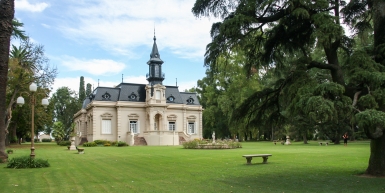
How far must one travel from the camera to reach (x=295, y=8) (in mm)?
9672

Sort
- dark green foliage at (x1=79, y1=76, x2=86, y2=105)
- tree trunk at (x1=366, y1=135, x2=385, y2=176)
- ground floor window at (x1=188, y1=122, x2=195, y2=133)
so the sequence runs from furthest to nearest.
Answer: dark green foliage at (x1=79, y1=76, x2=86, y2=105) < ground floor window at (x1=188, y1=122, x2=195, y2=133) < tree trunk at (x1=366, y1=135, x2=385, y2=176)

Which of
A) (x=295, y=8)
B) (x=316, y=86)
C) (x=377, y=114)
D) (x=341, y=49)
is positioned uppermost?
(x=295, y=8)

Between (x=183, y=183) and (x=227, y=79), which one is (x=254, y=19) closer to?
(x=183, y=183)

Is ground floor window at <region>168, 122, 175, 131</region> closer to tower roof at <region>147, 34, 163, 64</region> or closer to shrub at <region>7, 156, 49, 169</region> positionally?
tower roof at <region>147, 34, 163, 64</region>

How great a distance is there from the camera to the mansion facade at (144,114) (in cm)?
4800

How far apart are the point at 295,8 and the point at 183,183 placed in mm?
5764

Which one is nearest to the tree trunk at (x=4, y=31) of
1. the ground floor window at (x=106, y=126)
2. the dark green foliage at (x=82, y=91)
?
the ground floor window at (x=106, y=126)

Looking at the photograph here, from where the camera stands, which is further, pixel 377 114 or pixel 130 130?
pixel 130 130

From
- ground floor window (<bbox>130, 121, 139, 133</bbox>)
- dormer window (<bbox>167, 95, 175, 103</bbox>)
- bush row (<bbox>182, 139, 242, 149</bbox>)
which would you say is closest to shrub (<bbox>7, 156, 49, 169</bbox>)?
bush row (<bbox>182, 139, 242, 149</bbox>)

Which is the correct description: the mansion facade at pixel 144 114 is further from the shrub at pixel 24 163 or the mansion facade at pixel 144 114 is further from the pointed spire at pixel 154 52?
the shrub at pixel 24 163

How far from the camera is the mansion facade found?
4800 centimetres

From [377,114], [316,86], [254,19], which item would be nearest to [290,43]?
[254,19]

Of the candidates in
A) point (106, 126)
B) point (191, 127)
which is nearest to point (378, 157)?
point (106, 126)

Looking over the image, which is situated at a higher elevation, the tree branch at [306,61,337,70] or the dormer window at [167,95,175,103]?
the dormer window at [167,95,175,103]
